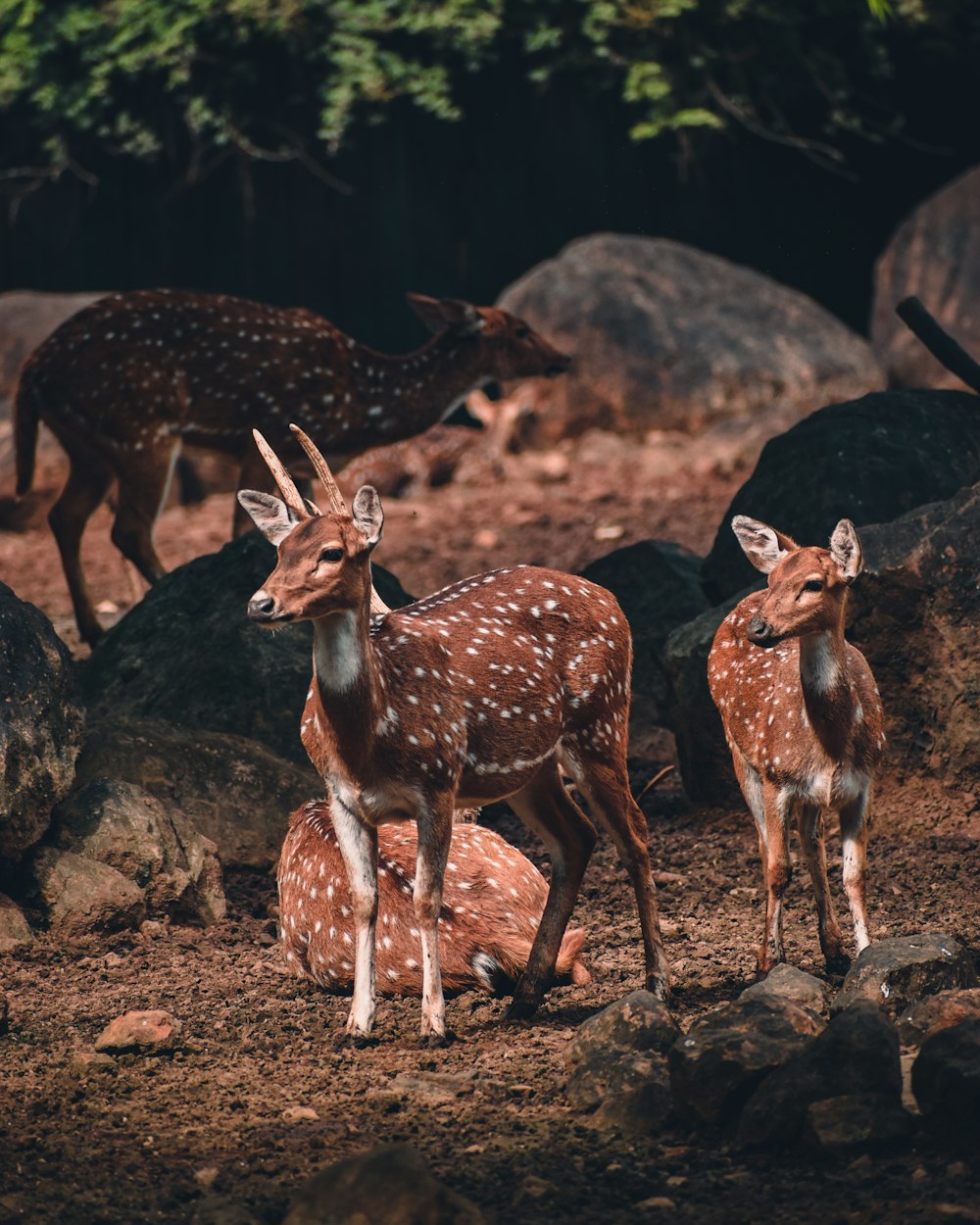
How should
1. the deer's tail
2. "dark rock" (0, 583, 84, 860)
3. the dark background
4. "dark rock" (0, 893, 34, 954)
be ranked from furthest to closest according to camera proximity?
the dark background, the deer's tail, "dark rock" (0, 583, 84, 860), "dark rock" (0, 893, 34, 954)

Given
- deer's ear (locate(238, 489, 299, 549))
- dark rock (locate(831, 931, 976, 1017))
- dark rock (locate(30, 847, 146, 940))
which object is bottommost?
dark rock (locate(30, 847, 146, 940))

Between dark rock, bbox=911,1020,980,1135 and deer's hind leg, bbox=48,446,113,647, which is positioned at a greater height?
dark rock, bbox=911,1020,980,1135

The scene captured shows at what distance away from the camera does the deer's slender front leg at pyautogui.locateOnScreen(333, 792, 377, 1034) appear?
17.7 feet

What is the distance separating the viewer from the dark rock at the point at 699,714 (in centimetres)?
759

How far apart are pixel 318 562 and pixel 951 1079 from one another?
2.22 meters

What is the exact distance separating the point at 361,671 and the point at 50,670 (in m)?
1.93

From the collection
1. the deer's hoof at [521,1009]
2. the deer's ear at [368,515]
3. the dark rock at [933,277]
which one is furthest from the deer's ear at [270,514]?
the dark rock at [933,277]

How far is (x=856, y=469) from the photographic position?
855 centimetres

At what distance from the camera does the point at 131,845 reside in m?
6.62

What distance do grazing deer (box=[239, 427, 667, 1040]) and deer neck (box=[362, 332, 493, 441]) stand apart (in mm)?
4849

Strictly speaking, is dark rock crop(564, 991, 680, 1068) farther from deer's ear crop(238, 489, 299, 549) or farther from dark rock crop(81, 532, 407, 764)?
dark rock crop(81, 532, 407, 764)

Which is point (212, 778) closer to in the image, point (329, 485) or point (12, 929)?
point (12, 929)

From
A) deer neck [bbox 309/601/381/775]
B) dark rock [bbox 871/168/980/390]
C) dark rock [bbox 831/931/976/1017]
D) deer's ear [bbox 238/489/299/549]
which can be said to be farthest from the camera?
dark rock [bbox 871/168/980/390]

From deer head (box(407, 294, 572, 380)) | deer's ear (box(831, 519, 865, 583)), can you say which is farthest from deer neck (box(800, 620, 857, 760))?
deer head (box(407, 294, 572, 380))
